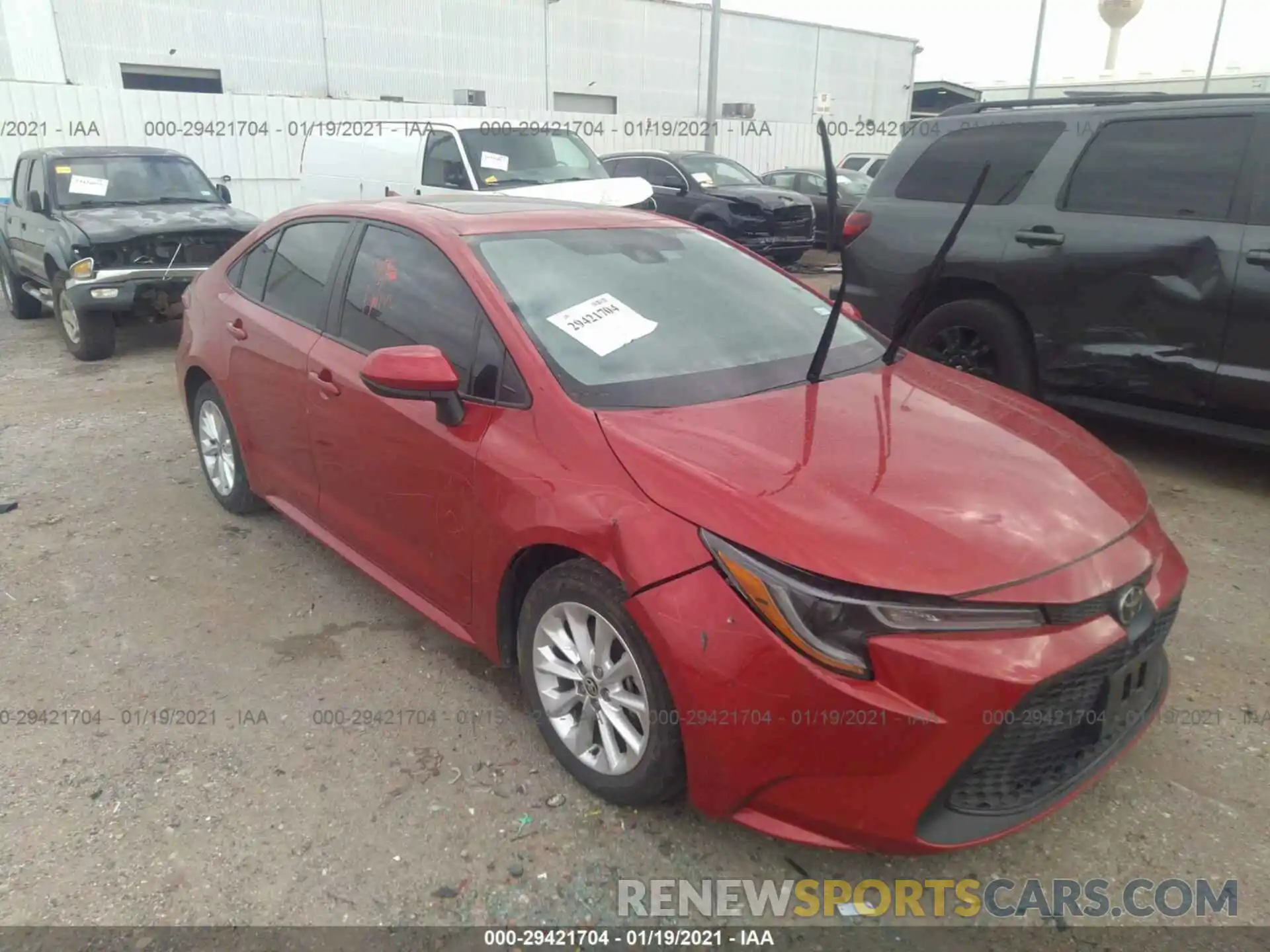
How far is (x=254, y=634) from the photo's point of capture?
3566mm

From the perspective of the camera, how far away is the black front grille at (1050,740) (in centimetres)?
204

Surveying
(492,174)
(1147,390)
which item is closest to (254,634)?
(1147,390)

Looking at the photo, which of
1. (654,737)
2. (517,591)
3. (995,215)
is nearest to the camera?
(654,737)

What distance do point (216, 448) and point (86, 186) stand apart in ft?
18.9

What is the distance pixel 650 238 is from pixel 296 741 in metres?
2.19

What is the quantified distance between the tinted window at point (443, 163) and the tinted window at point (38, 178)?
3555mm

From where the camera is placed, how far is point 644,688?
2.33 meters

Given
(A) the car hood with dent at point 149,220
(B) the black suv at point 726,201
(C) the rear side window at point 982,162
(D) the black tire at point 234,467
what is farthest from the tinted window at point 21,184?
(C) the rear side window at point 982,162

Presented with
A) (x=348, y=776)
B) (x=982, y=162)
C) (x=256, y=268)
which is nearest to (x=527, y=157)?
(x=982, y=162)

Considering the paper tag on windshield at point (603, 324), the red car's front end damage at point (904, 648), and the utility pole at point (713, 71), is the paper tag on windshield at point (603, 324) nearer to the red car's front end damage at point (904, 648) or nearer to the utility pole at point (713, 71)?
the red car's front end damage at point (904, 648)

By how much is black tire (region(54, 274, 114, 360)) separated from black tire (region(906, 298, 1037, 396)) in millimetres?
6782

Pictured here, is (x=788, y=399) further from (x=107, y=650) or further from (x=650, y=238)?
(x=107, y=650)

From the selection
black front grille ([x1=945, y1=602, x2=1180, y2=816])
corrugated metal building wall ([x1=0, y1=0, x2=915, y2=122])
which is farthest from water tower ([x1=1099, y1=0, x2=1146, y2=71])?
black front grille ([x1=945, y1=602, x2=1180, y2=816])

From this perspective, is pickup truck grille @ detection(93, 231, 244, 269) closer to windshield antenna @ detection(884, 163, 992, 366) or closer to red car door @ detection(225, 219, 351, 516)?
red car door @ detection(225, 219, 351, 516)
